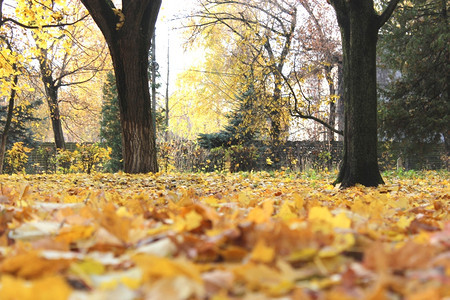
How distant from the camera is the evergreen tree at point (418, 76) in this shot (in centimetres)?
1387

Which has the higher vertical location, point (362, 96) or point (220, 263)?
point (362, 96)

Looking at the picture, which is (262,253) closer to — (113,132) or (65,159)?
(65,159)

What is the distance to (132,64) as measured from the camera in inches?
309

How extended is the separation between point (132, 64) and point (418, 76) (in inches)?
457

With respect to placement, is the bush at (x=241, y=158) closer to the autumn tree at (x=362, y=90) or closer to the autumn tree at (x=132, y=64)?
the autumn tree at (x=132, y=64)

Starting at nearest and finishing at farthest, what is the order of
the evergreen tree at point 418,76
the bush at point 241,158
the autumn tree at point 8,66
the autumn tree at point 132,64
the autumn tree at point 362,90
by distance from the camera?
the autumn tree at point 362,90 < the autumn tree at point 132,64 < the autumn tree at point 8,66 < the bush at point 241,158 < the evergreen tree at point 418,76

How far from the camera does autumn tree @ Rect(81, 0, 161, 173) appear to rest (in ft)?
25.2

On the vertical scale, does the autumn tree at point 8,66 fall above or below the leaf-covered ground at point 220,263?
above

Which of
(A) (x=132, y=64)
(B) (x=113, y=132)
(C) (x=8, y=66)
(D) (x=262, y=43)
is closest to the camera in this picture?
(A) (x=132, y=64)

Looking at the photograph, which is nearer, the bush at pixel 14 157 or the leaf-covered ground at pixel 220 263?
the leaf-covered ground at pixel 220 263

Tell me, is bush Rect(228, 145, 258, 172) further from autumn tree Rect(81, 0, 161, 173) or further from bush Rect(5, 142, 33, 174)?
bush Rect(5, 142, 33, 174)

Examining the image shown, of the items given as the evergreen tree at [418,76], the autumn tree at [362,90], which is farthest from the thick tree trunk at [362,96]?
the evergreen tree at [418,76]

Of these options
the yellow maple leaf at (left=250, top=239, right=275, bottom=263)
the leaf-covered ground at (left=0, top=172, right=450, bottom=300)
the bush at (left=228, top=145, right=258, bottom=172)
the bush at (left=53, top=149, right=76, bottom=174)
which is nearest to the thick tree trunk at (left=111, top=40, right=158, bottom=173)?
the bush at (left=228, top=145, right=258, bottom=172)

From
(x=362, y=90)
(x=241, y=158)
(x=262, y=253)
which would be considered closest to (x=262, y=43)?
(x=241, y=158)
